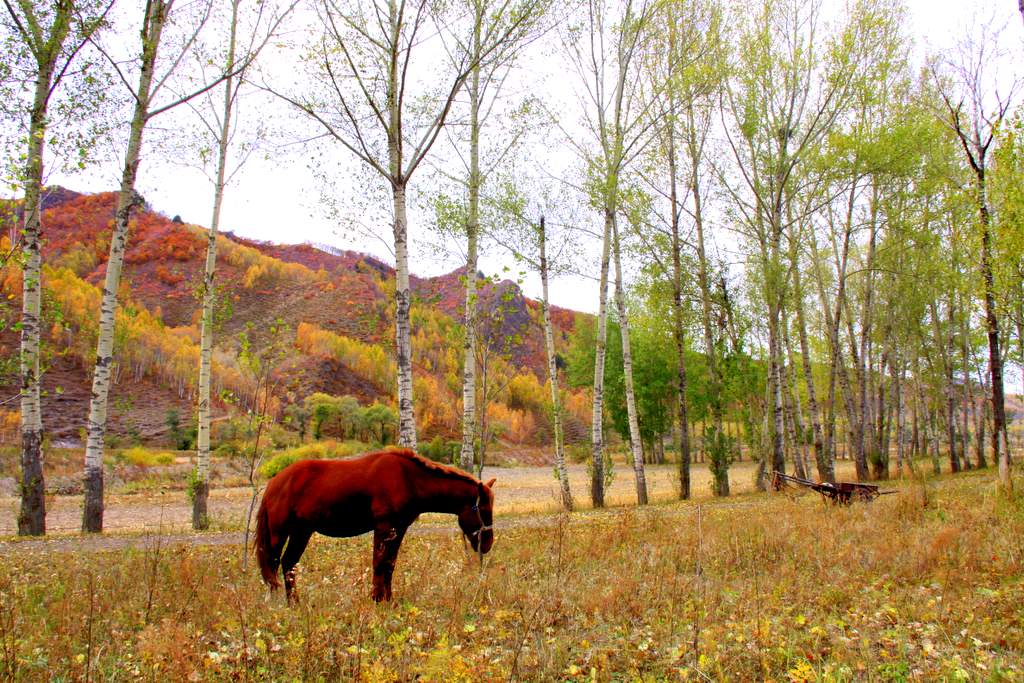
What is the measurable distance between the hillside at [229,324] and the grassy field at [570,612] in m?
3.79

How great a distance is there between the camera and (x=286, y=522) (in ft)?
20.2

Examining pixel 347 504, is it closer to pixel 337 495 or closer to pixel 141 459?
pixel 337 495

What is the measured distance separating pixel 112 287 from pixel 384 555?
33.7 feet

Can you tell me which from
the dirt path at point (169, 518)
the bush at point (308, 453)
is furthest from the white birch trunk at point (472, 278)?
the bush at point (308, 453)

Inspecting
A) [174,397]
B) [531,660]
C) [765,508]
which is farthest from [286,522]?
[174,397]

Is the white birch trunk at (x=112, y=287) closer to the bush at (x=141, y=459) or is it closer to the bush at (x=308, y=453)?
the bush at (x=308, y=453)

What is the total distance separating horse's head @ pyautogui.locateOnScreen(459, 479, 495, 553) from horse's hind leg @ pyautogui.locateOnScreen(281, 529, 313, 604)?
1.61 metres

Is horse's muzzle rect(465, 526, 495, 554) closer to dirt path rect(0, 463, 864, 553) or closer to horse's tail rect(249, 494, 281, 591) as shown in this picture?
horse's tail rect(249, 494, 281, 591)

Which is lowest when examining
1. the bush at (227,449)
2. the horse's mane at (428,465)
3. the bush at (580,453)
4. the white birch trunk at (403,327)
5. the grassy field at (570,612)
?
the bush at (580,453)

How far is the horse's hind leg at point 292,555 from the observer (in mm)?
6152

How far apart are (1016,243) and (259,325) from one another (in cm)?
8404

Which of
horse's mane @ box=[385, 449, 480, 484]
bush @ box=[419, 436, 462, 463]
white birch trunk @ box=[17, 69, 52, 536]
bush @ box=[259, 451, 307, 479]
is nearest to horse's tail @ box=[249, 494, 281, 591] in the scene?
horse's mane @ box=[385, 449, 480, 484]

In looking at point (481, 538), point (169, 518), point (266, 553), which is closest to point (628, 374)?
point (481, 538)

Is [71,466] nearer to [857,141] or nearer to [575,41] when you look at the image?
[575,41]
